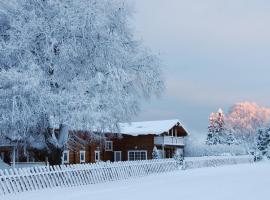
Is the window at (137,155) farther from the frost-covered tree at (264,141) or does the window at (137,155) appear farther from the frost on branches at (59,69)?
the frost on branches at (59,69)

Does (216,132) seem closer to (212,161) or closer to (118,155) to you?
(118,155)

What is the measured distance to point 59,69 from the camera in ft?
77.9

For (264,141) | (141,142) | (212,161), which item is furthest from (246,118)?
(212,161)

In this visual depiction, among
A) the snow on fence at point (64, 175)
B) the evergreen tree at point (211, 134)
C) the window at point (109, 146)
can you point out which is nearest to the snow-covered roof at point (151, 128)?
the window at point (109, 146)

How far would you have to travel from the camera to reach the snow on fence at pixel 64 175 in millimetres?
19266

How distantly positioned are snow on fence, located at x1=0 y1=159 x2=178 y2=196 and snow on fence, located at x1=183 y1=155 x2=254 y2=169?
27.5 feet

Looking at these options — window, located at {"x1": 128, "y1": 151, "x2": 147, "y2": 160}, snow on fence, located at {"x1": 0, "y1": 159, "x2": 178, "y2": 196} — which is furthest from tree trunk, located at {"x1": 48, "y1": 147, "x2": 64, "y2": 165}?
window, located at {"x1": 128, "y1": 151, "x2": 147, "y2": 160}

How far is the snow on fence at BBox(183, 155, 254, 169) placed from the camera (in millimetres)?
38025

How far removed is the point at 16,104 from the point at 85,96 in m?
3.29

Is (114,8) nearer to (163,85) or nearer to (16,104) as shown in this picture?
(163,85)

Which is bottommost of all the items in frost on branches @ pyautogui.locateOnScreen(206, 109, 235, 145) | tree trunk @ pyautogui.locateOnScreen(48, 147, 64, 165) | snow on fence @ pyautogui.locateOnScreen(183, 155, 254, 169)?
snow on fence @ pyautogui.locateOnScreen(183, 155, 254, 169)

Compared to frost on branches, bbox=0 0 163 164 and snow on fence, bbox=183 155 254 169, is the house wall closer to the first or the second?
snow on fence, bbox=183 155 254 169

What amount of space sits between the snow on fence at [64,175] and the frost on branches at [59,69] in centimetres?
214

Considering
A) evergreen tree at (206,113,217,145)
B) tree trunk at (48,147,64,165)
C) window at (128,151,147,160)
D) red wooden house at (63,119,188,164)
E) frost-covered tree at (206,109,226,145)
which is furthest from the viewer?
frost-covered tree at (206,109,226,145)
